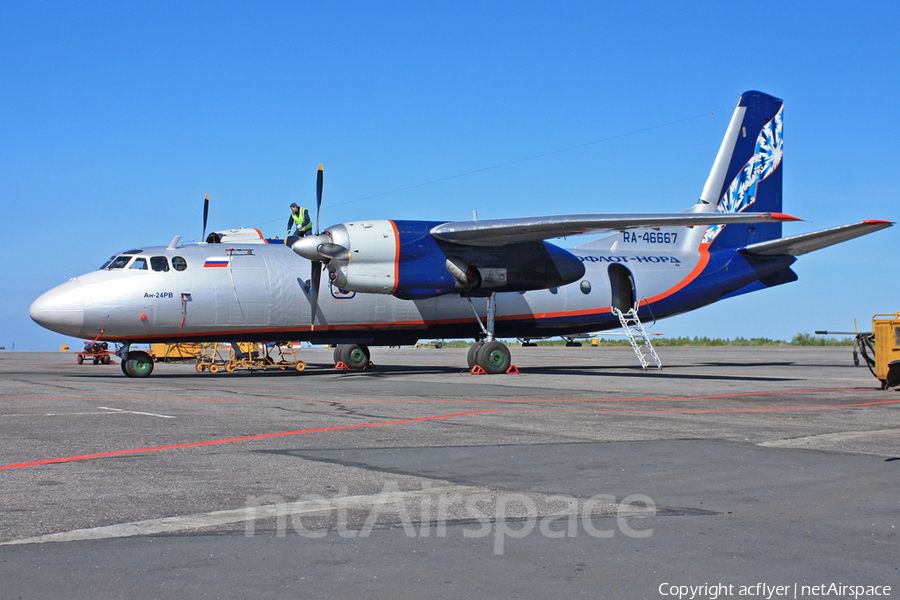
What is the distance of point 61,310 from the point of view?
69.3 feet

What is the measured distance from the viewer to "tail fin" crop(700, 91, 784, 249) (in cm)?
2894

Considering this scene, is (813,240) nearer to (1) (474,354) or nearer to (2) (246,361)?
(1) (474,354)

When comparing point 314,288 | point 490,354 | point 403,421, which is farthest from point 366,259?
point 403,421

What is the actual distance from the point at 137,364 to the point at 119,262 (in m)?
3.06

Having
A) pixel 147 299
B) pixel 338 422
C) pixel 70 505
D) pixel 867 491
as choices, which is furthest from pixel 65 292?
→ pixel 867 491

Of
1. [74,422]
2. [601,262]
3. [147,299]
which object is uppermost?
[601,262]

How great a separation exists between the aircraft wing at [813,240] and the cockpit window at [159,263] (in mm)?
19432

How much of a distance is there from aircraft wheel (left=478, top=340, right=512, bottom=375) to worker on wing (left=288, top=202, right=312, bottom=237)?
670 centimetres

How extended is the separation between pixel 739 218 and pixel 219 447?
1520 centimetres

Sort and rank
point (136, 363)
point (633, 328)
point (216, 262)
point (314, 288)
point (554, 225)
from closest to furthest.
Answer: point (554, 225), point (136, 363), point (216, 262), point (314, 288), point (633, 328)

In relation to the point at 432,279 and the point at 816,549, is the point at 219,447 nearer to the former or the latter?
the point at 816,549

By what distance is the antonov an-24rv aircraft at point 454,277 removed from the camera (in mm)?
21656

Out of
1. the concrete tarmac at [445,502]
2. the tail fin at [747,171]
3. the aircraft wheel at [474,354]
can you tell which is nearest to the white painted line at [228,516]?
the concrete tarmac at [445,502]

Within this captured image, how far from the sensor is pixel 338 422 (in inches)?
453
